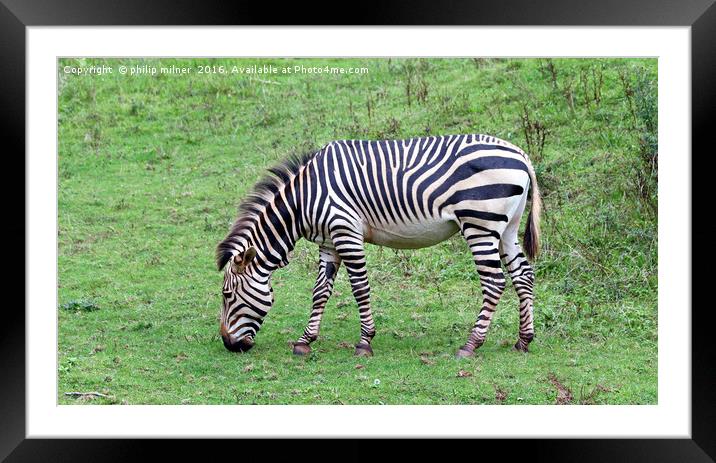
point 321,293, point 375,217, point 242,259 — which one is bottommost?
point 321,293

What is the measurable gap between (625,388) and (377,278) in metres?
3.80

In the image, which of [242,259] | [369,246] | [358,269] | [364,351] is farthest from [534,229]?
[369,246]

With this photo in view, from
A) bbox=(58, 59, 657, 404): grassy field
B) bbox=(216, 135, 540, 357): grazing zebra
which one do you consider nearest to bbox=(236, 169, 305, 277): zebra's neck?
bbox=(216, 135, 540, 357): grazing zebra

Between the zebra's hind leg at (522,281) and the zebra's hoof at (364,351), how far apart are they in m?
1.60

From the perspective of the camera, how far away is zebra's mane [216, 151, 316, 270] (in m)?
10.3

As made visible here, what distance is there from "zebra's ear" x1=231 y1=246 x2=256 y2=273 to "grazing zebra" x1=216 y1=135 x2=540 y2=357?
10 millimetres

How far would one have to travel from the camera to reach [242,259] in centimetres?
1005

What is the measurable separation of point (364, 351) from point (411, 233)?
134 centimetres

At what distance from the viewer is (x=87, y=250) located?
13.6 metres

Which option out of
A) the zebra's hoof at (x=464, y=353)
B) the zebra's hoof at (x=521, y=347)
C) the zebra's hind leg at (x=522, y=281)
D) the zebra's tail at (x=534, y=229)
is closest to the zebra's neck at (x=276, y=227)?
the zebra's hoof at (x=464, y=353)

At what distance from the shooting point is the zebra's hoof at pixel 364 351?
10.3 meters

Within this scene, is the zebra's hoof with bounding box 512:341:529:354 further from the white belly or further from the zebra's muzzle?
the zebra's muzzle

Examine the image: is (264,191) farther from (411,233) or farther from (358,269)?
(411,233)
